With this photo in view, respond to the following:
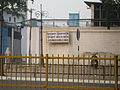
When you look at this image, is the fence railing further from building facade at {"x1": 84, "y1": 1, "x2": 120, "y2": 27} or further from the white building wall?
building facade at {"x1": 84, "y1": 1, "x2": 120, "y2": 27}

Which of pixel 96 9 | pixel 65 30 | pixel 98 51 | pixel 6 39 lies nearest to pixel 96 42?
pixel 98 51

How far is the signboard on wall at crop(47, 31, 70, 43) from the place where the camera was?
36000 millimetres

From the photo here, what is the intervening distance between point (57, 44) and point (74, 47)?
188 centimetres

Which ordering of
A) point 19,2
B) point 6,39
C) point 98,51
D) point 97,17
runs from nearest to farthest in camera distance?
point 19,2
point 98,51
point 97,17
point 6,39

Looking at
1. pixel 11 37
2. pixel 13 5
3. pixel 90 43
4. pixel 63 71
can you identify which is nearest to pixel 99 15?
pixel 90 43

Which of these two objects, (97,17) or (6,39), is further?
(6,39)

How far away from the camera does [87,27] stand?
3644cm

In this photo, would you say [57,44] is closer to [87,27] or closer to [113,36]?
[87,27]

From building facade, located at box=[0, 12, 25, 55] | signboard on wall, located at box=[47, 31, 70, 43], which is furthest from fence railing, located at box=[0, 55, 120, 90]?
building facade, located at box=[0, 12, 25, 55]

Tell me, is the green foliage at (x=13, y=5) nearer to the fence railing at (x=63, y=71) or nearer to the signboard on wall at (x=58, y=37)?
the fence railing at (x=63, y=71)

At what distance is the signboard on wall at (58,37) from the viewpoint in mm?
36000

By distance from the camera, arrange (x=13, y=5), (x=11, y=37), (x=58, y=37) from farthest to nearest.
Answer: (x=11, y=37) < (x=58, y=37) < (x=13, y=5)

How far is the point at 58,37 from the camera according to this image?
36.2 meters

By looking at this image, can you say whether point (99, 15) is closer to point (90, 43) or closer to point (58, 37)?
point (90, 43)
